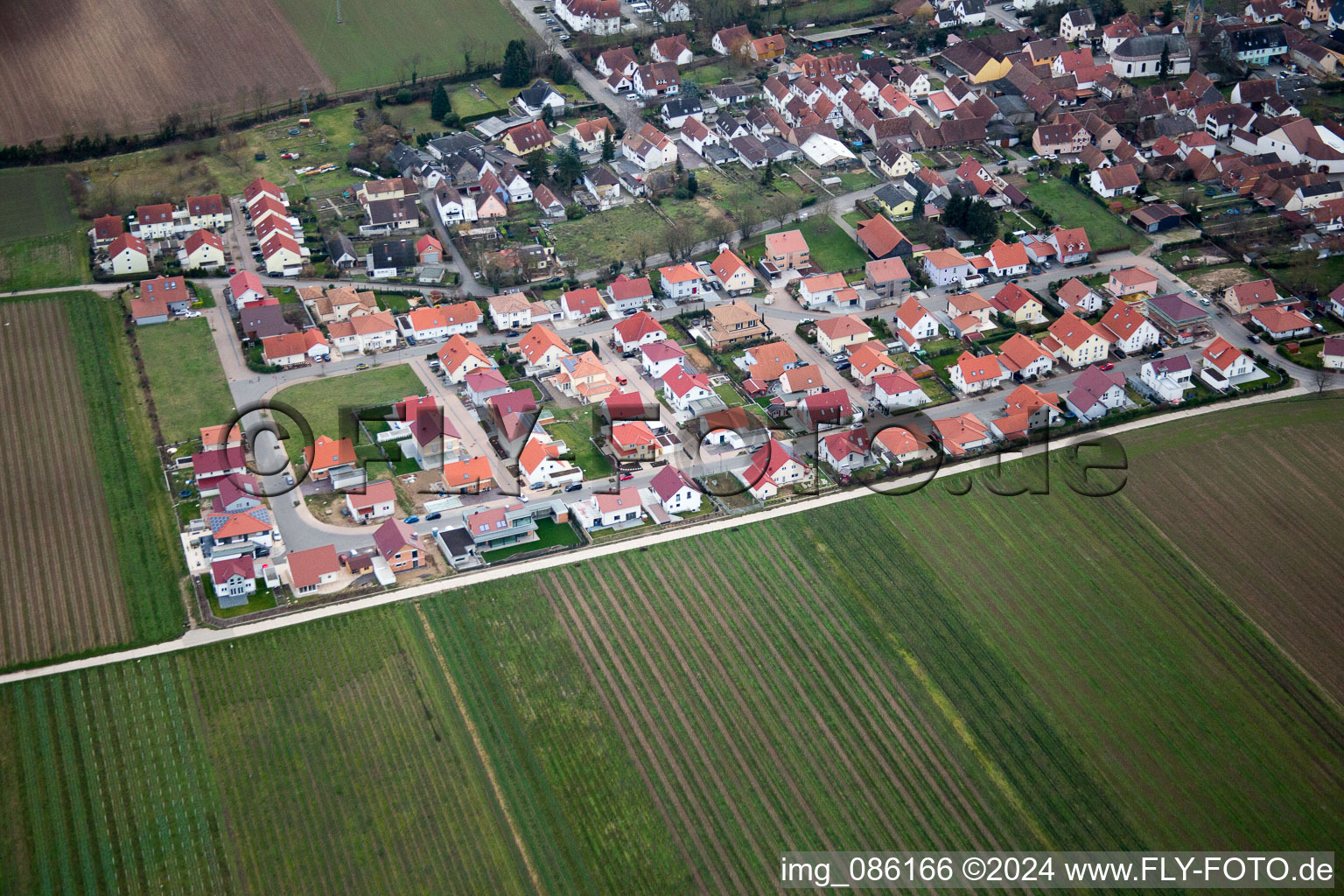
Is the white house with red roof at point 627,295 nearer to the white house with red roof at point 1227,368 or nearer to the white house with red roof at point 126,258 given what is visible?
the white house with red roof at point 126,258

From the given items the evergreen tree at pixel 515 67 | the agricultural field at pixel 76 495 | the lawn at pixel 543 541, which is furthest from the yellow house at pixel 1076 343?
the evergreen tree at pixel 515 67

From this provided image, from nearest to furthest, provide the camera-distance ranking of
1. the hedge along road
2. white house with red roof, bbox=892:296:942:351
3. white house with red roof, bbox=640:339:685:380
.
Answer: the hedge along road
white house with red roof, bbox=640:339:685:380
white house with red roof, bbox=892:296:942:351

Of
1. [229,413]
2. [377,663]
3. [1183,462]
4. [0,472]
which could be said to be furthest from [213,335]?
[1183,462]

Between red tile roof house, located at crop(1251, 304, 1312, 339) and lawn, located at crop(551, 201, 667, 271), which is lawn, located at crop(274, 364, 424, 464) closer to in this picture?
lawn, located at crop(551, 201, 667, 271)

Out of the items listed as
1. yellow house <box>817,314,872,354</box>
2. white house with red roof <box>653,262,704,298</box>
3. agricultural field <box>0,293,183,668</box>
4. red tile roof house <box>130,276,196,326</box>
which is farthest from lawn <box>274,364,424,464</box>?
yellow house <box>817,314,872,354</box>

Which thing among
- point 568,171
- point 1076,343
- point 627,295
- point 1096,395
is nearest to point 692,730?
point 1096,395

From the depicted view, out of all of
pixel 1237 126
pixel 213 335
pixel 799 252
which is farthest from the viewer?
pixel 1237 126

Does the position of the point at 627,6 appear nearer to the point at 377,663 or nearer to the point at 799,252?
the point at 799,252
